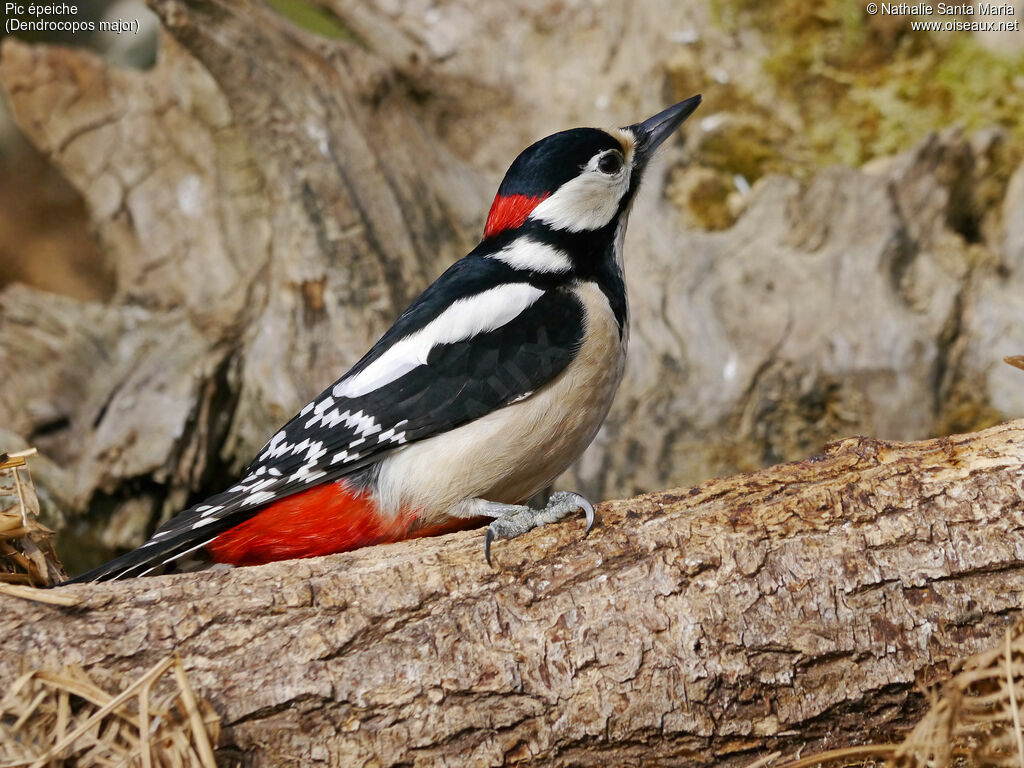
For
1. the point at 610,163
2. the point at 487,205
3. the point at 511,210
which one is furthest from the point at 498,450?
the point at 487,205

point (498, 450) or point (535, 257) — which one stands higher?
point (535, 257)

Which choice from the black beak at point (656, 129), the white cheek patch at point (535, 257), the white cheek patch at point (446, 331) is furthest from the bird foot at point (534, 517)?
the black beak at point (656, 129)

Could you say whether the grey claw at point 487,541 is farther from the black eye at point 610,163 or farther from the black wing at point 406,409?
the black eye at point 610,163

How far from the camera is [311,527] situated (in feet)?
8.85

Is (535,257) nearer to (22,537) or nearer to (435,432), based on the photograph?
(435,432)

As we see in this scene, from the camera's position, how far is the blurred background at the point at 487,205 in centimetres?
416

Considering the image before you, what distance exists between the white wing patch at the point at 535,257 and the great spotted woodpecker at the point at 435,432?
76 mm

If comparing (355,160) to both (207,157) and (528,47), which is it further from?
(528,47)

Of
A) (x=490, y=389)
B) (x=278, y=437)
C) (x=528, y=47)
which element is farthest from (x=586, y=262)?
(x=528, y=47)

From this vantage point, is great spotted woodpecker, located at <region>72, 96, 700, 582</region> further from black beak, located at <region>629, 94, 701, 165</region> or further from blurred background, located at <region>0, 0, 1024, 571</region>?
blurred background, located at <region>0, 0, 1024, 571</region>

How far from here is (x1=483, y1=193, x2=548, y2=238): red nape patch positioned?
3.18m

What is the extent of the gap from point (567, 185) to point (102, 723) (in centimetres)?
206

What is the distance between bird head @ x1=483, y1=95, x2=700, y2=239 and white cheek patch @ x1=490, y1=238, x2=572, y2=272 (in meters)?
0.08

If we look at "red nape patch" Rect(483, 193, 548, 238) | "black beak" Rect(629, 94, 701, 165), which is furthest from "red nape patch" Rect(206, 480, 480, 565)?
"black beak" Rect(629, 94, 701, 165)
